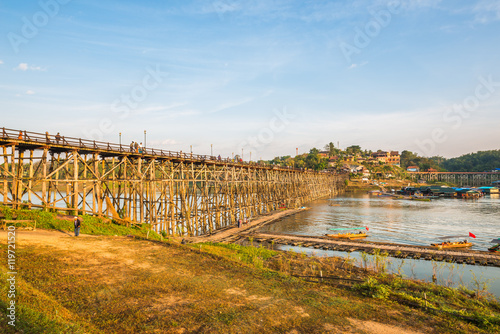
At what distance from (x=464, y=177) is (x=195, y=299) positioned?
199 metres

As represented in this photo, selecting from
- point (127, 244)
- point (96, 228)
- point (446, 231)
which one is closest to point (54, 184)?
point (96, 228)

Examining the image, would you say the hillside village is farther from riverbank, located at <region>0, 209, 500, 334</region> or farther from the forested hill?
riverbank, located at <region>0, 209, 500, 334</region>

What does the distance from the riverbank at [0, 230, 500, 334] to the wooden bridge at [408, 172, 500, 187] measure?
169776 mm

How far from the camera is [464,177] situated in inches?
6437

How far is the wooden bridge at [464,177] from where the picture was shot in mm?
150000

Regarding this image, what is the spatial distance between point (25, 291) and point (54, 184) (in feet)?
47.7

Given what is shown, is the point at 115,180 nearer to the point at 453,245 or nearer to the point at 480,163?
the point at 453,245

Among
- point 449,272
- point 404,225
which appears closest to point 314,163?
point 404,225

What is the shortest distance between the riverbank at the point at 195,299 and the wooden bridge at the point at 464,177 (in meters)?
170

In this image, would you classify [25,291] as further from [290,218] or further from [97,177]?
[290,218]

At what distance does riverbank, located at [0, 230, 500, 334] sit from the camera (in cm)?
855

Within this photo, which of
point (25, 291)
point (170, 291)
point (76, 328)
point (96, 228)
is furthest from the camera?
point (96, 228)

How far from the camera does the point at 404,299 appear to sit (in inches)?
472

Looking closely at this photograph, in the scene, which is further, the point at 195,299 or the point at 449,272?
the point at 449,272
